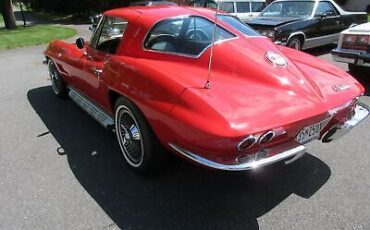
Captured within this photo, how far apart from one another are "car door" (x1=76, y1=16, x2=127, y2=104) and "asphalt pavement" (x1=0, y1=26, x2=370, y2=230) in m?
0.59

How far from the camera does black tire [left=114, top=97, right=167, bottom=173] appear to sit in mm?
3389

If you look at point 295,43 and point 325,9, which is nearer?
point 295,43

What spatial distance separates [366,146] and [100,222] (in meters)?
2.98

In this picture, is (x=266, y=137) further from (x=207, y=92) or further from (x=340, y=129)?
(x=340, y=129)

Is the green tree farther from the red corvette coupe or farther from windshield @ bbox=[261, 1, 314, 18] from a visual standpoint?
the red corvette coupe

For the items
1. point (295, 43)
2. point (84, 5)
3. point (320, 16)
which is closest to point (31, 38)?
point (295, 43)

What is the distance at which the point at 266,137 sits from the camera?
9.13ft

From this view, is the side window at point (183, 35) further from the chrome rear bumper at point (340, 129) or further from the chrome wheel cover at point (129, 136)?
the chrome rear bumper at point (340, 129)

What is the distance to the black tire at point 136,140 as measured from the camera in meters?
3.39

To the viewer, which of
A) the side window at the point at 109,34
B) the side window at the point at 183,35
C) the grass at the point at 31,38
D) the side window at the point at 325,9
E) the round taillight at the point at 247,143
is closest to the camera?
the round taillight at the point at 247,143

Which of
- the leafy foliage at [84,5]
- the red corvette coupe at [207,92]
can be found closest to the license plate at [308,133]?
the red corvette coupe at [207,92]

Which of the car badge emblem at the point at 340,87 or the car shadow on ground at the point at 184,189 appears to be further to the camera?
the car badge emblem at the point at 340,87

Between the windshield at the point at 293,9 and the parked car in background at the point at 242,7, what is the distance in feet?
11.5

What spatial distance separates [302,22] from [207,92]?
670cm
